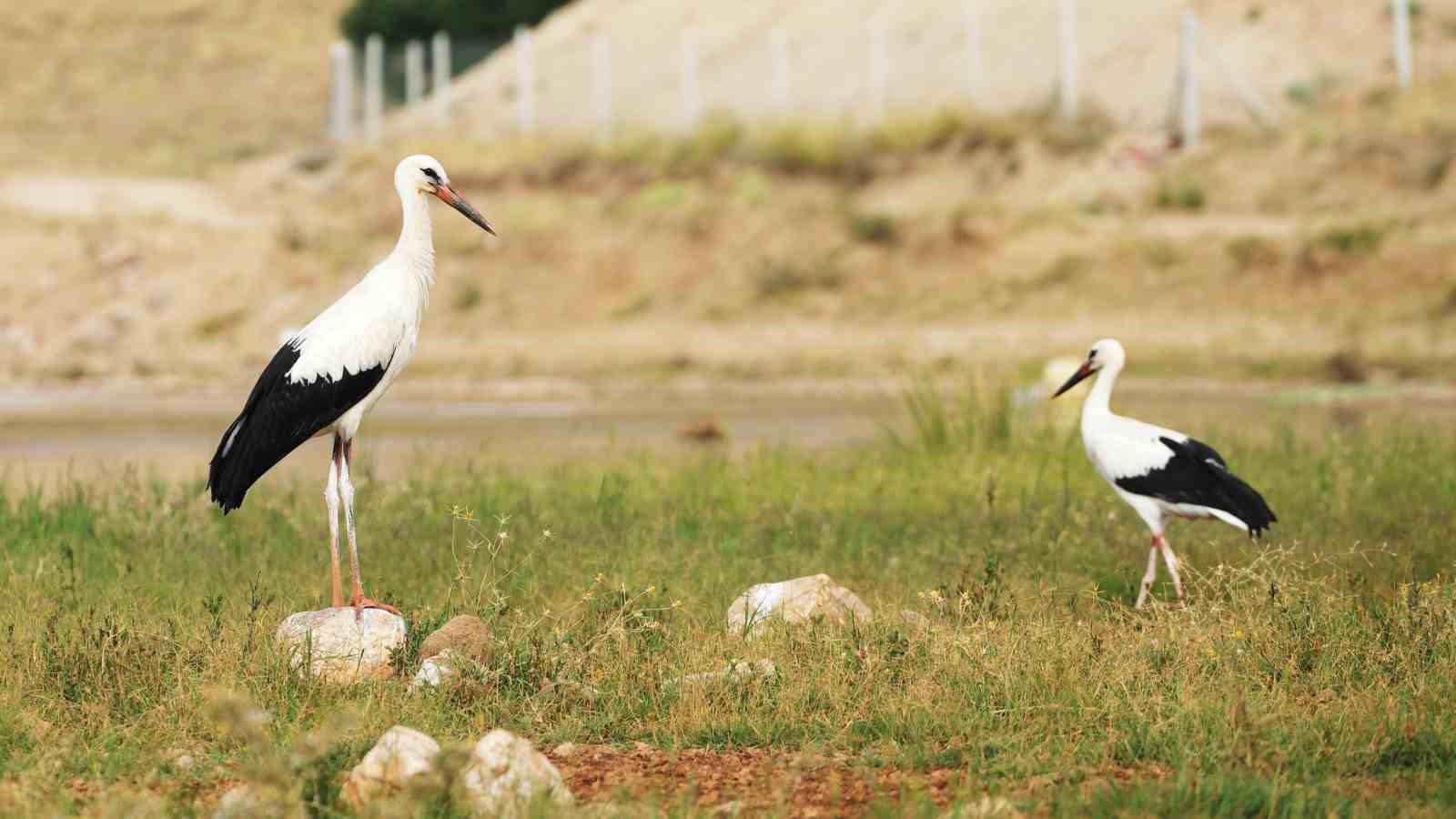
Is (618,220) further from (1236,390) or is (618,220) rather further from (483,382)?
(1236,390)

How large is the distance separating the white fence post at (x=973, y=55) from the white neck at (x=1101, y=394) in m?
27.3

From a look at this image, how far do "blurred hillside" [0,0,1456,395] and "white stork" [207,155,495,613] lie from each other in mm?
17729

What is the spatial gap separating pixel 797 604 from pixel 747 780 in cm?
189

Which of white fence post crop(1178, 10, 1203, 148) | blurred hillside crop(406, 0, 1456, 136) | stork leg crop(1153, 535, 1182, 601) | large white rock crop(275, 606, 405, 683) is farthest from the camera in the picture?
blurred hillside crop(406, 0, 1456, 136)

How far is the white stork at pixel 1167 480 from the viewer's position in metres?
8.05

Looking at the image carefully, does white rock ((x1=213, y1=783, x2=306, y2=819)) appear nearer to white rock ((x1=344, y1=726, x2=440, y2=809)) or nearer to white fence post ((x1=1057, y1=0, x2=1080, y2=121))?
white rock ((x1=344, y1=726, x2=440, y2=809))

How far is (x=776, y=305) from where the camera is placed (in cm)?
2880

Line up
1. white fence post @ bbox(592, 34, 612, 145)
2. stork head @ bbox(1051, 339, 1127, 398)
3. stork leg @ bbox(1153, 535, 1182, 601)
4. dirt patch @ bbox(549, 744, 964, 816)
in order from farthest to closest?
white fence post @ bbox(592, 34, 612, 145), stork head @ bbox(1051, 339, 1127, 398), stork leg @ bbox(1153, 535, 1182, 601), dirt patch @ bbox(549, 744, 964, 816)

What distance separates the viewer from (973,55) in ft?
119

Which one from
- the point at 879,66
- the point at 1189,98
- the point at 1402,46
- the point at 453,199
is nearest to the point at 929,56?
the point at 879,66

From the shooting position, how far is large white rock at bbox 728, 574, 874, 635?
24.0 ft

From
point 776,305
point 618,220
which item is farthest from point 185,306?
point 776,305

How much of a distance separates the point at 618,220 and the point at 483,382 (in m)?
6.95

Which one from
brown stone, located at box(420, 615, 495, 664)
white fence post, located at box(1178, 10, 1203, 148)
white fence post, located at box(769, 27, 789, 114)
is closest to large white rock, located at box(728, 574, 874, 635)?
brown stone, located at box(420, 615, 495, 664)
